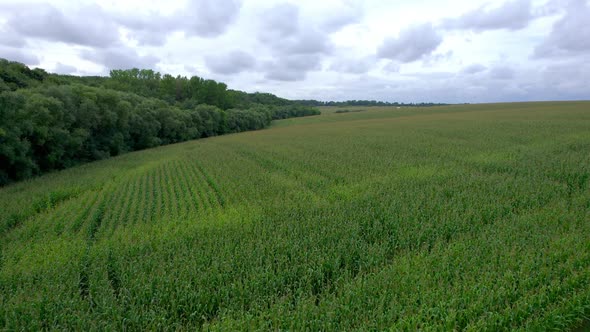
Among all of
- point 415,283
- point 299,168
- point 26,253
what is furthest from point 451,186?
point 26,253

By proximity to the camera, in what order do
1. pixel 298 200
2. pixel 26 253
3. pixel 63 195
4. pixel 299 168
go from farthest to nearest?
pixel 299 168 < pixel 63 195 < pixel 298 200 < pixel 26 253

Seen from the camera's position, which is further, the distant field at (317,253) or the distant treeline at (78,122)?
the distant treeline at (78,122)

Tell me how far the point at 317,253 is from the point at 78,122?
4031 centimetres

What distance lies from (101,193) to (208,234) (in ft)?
46.0

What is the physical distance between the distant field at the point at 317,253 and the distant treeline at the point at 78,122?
8717 millimetres

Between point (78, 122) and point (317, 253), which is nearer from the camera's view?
point (317, 253)

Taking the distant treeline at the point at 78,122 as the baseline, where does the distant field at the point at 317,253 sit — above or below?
below

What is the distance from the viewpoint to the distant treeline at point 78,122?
1088 inches

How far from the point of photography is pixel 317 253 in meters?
10.4

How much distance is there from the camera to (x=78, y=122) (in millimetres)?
38219

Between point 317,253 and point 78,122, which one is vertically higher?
point 78,122

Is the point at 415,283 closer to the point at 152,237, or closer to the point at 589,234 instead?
the point at 589,234

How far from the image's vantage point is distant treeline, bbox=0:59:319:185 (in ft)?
90.6

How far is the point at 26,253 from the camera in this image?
12359 mm
